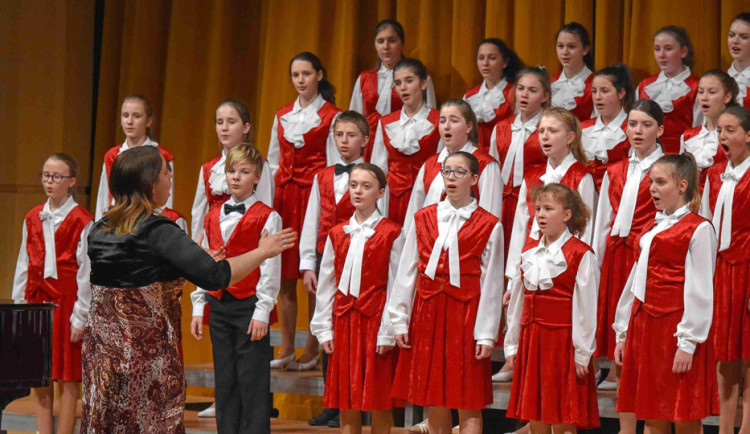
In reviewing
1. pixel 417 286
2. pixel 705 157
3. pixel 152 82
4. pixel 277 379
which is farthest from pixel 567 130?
pixel 152 82

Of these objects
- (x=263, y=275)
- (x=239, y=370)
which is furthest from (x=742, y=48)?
(x=239, y=370)

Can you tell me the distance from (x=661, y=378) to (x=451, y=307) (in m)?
0.84

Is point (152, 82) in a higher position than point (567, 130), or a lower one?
higher

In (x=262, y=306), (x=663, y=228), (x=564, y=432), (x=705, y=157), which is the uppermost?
(x=705, y=157)

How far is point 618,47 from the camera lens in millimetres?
5332

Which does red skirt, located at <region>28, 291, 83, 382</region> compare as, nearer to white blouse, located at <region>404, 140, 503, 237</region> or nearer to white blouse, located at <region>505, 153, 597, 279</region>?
white blouse, located at <region>404, 140, 503, 237</region>

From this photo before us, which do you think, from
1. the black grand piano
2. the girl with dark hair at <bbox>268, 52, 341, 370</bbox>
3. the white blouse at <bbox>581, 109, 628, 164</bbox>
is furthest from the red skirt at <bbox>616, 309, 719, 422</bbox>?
the black grand piano

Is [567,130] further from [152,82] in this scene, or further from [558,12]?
[152,82]

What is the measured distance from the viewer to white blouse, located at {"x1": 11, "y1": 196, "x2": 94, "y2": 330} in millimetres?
4809

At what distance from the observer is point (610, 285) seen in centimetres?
427

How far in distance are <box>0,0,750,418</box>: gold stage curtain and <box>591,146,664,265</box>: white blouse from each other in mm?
1558

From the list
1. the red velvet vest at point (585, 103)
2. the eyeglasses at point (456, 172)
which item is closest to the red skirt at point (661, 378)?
the eyeglasses at point (456, 172)

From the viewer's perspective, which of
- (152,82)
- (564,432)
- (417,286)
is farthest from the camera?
(152,82)

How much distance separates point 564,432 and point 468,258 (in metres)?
0.75
